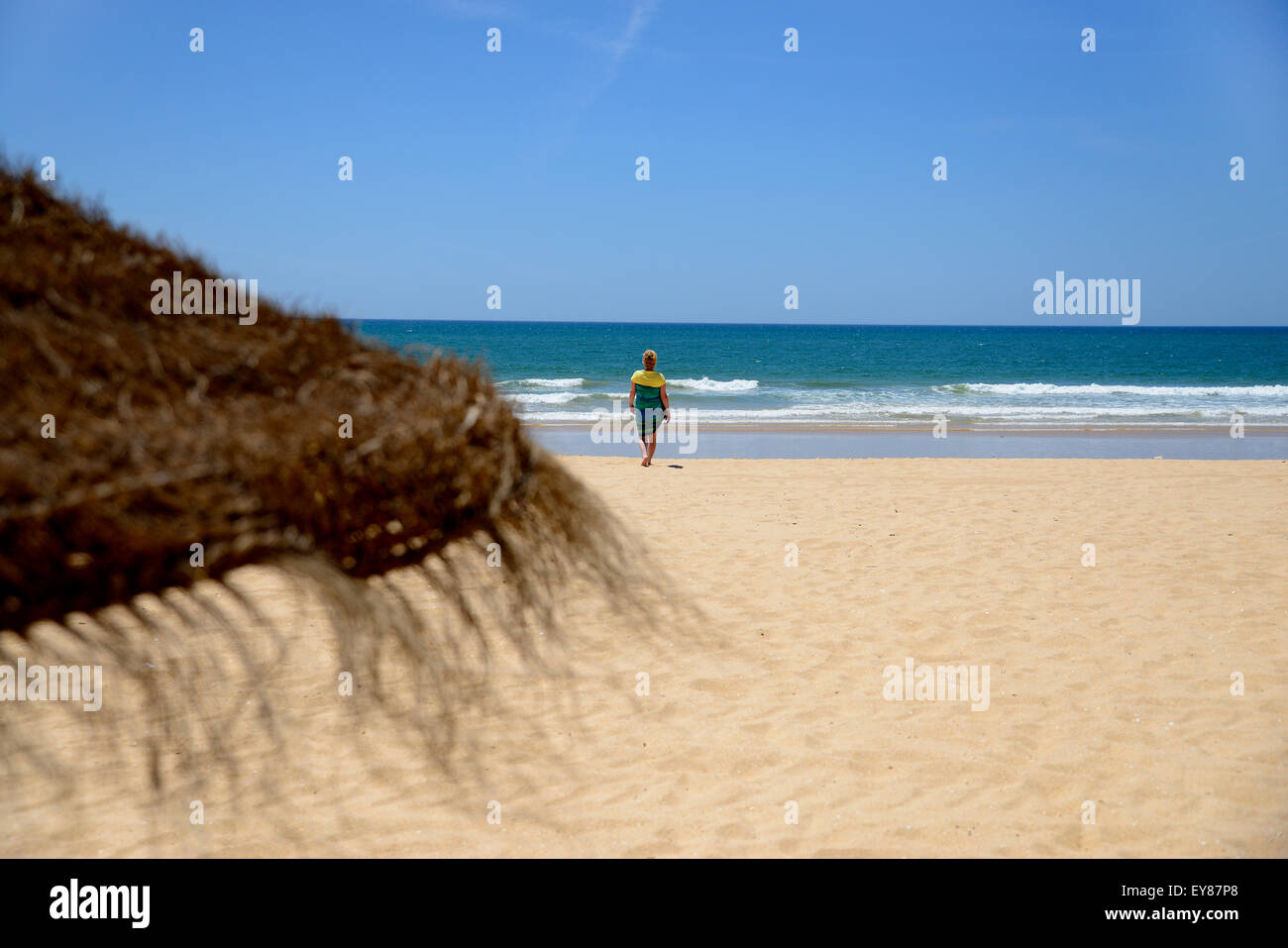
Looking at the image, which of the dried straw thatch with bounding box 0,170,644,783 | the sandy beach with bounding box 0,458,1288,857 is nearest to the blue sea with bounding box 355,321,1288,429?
the dried straw thatch with bounding box 0,170,644,783

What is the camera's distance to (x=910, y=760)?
4273mm

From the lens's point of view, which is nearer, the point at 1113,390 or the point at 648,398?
the point at 648,398

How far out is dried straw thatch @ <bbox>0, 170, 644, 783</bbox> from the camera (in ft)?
5.59

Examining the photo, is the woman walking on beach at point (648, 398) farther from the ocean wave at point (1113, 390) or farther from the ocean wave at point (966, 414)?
the ocean wave at point (1113, 390)

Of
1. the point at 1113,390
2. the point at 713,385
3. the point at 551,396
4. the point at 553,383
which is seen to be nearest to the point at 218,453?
the point at 551,396

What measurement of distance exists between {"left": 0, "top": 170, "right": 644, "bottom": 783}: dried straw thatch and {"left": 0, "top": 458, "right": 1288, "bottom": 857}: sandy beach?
39 cm

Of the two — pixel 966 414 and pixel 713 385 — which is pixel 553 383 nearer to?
pixel 713 385

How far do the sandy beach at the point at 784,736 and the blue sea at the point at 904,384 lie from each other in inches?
81.1

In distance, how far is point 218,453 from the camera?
1.83 m

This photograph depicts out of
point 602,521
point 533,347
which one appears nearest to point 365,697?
point 602,521

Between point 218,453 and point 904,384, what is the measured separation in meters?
36.1

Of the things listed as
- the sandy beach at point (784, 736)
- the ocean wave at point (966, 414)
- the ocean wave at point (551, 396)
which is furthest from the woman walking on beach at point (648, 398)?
the ocean wave at point (551, 396)

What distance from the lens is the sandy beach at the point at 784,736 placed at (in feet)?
12.1

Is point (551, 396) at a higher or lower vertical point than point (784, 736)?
higher
